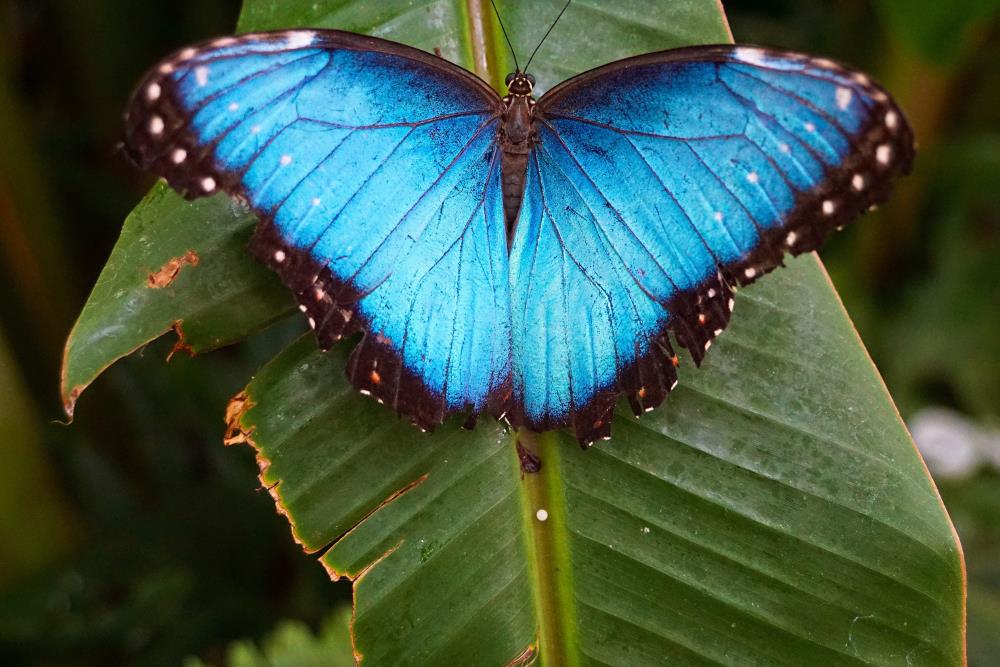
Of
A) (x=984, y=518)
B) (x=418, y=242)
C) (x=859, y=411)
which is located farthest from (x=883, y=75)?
(x=418, y=242)

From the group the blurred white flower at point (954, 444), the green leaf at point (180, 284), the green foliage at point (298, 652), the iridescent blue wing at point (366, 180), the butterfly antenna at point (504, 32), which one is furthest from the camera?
the blurred white flower at point (954, 444)

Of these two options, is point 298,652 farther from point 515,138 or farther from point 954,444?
point 954,444

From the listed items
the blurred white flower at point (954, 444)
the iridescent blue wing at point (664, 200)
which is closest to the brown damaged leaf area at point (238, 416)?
the iridescent blue wing at point (664, 200)

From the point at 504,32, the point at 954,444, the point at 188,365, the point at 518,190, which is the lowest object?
the point at 188,365

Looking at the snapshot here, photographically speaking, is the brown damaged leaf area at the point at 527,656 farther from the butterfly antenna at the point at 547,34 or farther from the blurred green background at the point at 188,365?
the butterfly antenna at the point at 547,34

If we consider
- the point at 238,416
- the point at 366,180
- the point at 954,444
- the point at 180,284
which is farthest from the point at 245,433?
the point at 954,444

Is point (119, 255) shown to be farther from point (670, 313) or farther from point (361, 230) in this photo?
point (670, 313)
